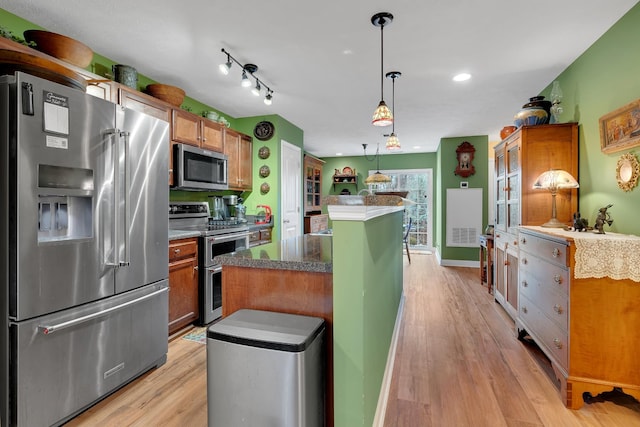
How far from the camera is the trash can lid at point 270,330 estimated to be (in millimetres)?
1158

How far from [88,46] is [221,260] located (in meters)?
2.32

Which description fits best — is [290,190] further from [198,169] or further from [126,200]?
[126,200]

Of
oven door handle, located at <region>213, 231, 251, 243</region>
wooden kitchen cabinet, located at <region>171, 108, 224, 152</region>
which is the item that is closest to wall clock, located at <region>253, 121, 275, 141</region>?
wooden kitchen cabinet, located at <region>171, 108, 224, 152</region>

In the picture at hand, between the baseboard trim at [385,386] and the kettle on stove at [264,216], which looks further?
the kettle on stove at [264,216]

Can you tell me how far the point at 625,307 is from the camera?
1.80m

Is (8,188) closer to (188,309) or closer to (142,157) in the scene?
(142,157)

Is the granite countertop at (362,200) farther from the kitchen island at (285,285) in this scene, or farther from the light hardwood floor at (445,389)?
the light hardwood floor at (445,389)

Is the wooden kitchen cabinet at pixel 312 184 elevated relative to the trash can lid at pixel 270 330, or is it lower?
elevated

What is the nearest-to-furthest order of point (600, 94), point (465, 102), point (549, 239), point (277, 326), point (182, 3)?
point (277, 326) < point (182, 3) < point (549, 239) < point (600, 94) < point (465, 102)

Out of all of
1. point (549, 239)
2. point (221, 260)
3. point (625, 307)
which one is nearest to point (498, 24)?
point (549, 239)

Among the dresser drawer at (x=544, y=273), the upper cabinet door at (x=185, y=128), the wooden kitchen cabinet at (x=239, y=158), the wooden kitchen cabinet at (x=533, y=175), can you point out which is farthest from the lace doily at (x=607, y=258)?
the wooden kitchen cabinet at (x=239, y=158)

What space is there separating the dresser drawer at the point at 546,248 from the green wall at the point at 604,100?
520 mm

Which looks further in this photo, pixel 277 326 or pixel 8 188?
pixel 8 188

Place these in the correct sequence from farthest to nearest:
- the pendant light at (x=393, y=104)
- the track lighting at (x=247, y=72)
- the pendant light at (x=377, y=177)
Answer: the pendant light at (x=377, y=177) < the pendant light at (x=393, y=104) < the track lighting at (x=247, y=72)
